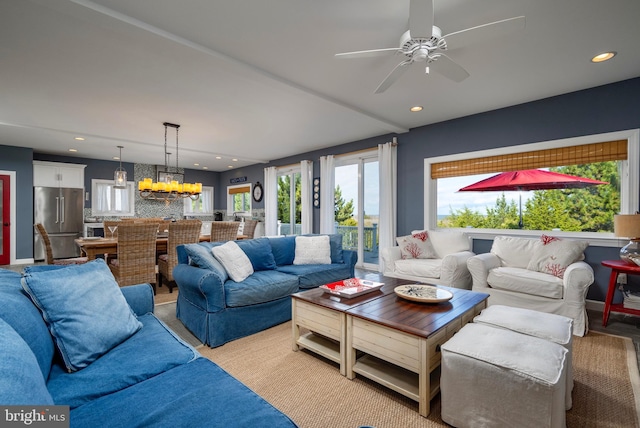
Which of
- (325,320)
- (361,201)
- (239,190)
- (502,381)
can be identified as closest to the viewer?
(502,381)

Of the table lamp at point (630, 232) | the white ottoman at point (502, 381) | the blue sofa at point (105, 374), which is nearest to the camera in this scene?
the blue sofa at point (105, 374)

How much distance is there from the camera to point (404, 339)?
5.67 ft

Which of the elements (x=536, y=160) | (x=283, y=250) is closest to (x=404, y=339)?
(x=283, y=250)

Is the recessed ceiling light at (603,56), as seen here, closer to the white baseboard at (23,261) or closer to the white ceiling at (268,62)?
the white ceiling at (268,62)

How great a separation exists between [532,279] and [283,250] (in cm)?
278

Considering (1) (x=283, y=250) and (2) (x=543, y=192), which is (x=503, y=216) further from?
(1) (x=283, y=250)

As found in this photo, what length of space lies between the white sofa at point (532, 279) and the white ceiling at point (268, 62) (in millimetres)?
1883

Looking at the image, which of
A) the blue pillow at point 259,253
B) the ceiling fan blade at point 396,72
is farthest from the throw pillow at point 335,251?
the ceiling fan blade at point 396,72

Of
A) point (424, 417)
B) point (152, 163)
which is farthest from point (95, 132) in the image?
point (424, 417)

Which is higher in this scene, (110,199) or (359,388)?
(110,199)

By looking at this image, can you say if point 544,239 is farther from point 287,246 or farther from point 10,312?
point 10,312

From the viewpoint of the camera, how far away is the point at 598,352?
238 centimetres

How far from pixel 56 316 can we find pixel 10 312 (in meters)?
0.21

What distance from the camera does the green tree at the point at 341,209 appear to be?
241 inches
